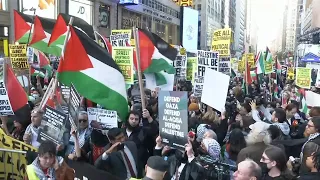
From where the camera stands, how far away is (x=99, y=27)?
37.1 m

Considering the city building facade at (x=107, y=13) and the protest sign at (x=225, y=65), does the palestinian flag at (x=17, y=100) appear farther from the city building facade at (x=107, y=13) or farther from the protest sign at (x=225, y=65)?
the city building facade at (x=107, y=13)

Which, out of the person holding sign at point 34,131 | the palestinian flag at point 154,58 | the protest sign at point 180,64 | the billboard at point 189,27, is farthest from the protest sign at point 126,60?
the billboard at point 189,27

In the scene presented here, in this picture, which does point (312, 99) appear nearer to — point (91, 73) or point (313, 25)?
point (91, 73)

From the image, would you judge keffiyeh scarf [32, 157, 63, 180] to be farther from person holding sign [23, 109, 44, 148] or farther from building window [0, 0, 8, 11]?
building window [0, 0, 8, 11]

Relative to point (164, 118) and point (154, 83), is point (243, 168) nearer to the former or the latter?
point (164, 118)

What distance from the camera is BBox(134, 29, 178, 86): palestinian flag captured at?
31.3 ft

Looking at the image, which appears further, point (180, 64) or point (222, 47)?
point (180, 64)

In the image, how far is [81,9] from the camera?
34000mm

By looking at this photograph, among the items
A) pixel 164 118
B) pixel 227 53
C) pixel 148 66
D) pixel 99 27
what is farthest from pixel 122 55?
pixel 99 27

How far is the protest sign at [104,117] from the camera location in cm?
606

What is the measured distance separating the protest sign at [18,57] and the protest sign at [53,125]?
21.9ft

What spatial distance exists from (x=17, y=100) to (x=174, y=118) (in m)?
3.18

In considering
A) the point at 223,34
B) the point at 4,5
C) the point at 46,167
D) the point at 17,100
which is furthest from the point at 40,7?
the point at 46,167

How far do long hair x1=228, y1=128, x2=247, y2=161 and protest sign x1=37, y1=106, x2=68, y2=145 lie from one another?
2060 mm
